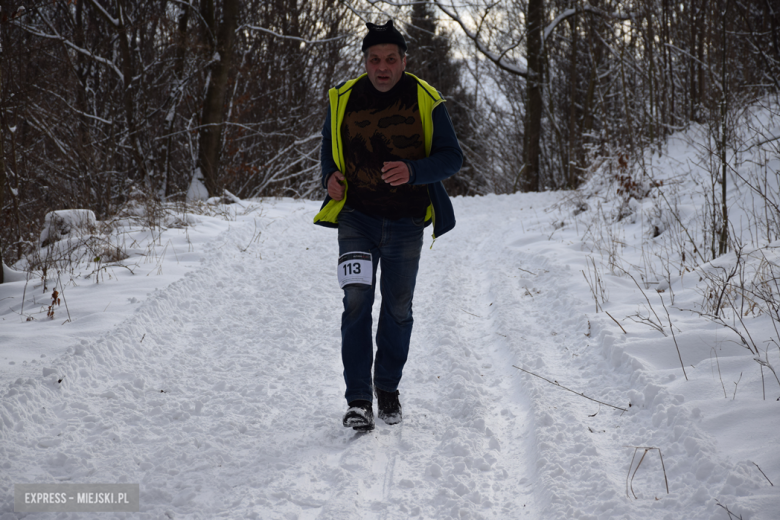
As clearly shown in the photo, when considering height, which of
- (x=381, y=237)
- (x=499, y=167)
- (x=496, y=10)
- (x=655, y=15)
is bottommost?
(x=381, y=237)

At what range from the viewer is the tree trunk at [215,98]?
11.6 meters

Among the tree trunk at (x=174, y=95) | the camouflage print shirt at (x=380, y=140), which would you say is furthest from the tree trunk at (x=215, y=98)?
the camouflage print shirt at (x=380, y=140)

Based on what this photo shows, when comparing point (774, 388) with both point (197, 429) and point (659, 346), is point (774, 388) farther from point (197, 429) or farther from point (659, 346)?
point (197, 429)

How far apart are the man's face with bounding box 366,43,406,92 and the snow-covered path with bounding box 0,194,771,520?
74.4 inches

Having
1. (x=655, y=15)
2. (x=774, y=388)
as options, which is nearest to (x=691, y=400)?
(x=774, y=388)

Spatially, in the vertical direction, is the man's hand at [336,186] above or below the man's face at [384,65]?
below

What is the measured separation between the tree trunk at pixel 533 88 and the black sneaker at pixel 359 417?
51.2 feet

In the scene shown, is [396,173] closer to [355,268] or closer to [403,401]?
[355,268]

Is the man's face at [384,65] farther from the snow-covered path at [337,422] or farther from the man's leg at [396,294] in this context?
the snow-covered path at [337,422]

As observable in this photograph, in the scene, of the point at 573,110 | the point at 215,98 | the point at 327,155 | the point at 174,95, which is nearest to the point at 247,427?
the point at 327,155

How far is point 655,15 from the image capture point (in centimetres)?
1137

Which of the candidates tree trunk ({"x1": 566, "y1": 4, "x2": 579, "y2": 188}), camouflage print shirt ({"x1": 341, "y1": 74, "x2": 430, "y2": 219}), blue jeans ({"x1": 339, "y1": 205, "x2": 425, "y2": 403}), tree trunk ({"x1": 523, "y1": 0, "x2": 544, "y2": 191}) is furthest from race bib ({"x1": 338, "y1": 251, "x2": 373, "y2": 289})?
tree trunk ({"x1": 523, "y1": 0, "x2": 544, "y2": 191})

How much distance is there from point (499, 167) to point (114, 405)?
986 inches

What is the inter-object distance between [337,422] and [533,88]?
52.6ft
